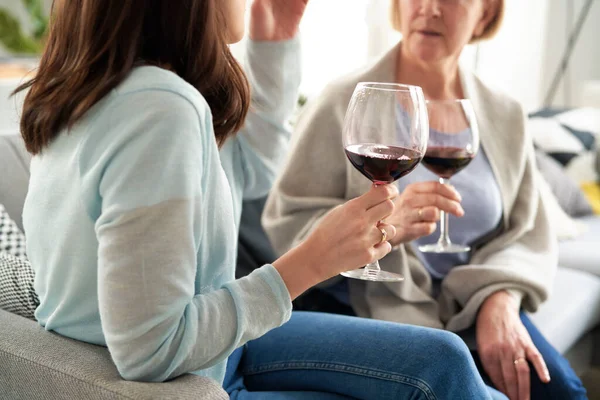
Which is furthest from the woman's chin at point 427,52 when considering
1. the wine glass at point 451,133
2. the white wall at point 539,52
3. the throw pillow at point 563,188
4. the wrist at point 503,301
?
the white wall at point 539,52

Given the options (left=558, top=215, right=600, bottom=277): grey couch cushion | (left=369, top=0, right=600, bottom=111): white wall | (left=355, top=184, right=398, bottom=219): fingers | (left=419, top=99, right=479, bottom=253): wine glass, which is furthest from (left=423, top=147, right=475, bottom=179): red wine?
(left=369, top=0, right=600, bottom=111): white wall

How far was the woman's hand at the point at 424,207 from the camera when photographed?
1417 millimetres

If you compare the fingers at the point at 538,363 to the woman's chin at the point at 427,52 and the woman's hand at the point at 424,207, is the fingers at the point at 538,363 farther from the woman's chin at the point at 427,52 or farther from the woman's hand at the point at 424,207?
the woman's chin at the point at 427,52

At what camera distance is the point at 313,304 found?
1773 mm

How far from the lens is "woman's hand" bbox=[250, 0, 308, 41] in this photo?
133cm

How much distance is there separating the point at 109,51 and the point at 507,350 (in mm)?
1009

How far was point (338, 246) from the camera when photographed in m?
1.00

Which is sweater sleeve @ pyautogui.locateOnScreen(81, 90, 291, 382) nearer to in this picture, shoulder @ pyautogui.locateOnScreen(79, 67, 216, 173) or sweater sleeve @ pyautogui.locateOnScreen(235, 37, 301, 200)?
shoulder @ pyautogui.locateOnScreen(79, 67, 216, 173)

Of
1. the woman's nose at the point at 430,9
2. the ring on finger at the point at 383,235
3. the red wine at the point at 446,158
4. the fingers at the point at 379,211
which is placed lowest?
the red wine at the point at 446,158

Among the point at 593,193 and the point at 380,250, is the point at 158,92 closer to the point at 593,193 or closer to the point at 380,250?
the point at 380,250

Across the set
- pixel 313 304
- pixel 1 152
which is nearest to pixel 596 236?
pixel 313 304

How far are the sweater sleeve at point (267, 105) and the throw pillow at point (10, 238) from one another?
47 cm

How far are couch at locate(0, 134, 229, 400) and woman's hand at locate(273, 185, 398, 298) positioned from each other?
Answer: 0.18m

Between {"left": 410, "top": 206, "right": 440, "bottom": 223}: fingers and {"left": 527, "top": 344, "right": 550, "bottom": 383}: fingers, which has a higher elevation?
{"left": 410, "top": 206, "right": 440, "bottom": 223}: fingers
